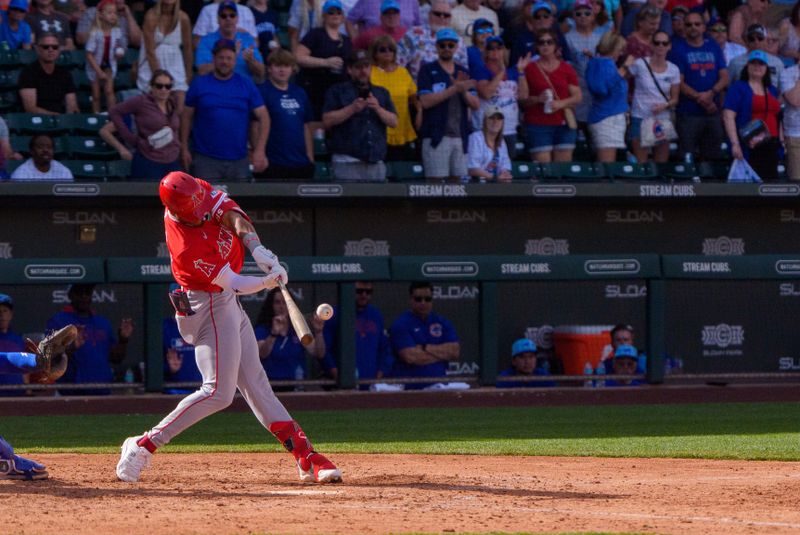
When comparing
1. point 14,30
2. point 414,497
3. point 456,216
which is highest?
point 14,30

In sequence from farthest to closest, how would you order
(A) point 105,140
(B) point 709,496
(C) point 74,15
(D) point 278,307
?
(C) point 74,15, (A) point 105,140, (D) point 278,307, (B) point 709,496

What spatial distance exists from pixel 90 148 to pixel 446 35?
11.7ft

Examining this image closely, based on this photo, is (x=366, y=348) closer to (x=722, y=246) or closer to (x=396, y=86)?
(x=396, y=86)

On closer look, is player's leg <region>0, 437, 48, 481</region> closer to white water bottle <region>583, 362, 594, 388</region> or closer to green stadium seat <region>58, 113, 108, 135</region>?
green stadium seat <region>58, 113, 108, 135</region>

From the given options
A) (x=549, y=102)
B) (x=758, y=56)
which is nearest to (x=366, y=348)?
(x=549, y=102)

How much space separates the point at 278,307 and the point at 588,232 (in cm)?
402

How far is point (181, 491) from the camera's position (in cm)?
637

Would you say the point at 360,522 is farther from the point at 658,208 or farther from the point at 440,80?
the point at 658,208

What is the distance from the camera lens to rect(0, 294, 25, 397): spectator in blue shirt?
34.3ft

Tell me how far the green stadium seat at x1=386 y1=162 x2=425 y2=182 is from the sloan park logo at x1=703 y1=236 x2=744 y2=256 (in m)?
3.36

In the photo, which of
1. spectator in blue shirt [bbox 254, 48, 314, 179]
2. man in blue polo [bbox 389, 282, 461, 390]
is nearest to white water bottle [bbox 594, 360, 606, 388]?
man in blue polo [bbox 389, 282, 461, 390]

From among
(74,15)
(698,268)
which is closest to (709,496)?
(698,268)

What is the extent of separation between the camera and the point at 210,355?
6.38 metres

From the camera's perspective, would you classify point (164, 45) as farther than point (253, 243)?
Yes
